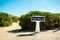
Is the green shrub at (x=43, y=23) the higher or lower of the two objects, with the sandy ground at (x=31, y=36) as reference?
higher

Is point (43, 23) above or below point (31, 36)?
above

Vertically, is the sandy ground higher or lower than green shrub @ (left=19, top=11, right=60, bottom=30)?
lower

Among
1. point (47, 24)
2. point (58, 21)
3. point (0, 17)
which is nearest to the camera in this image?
point (47, 24)

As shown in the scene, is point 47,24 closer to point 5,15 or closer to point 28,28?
point 28,28

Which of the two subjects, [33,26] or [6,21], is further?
[6,21]

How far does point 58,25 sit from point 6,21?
37.5 ft

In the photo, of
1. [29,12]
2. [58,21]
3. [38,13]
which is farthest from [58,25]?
[29,12]

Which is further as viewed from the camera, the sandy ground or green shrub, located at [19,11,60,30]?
green shrub, located at [19,11,60,30]

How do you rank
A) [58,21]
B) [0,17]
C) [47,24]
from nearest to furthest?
[47,24], [58,21], [0,17]

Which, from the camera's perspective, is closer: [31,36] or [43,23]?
[31,36]

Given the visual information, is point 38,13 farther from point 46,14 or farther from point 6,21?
point 6,21

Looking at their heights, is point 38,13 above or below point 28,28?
above

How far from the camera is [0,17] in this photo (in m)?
25.5

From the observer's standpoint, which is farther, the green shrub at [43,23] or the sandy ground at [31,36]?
the green shrub at [43,23]
